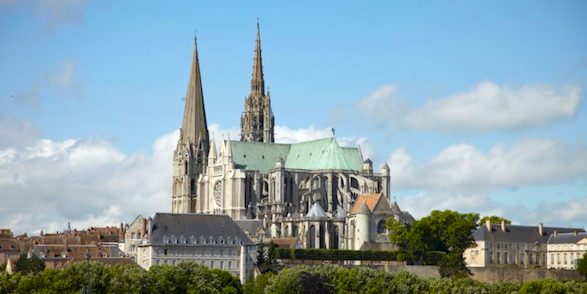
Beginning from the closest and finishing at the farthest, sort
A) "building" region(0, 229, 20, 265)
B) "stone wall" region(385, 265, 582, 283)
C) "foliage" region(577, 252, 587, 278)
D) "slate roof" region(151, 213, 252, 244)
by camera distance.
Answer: "slate roof" region(151, 213, 252, 244) < "foliage" region(577, 252, 587, 278) < "stone wall" region(385, 265, 582, 283) < "building" region(0, 229, 20, 265)

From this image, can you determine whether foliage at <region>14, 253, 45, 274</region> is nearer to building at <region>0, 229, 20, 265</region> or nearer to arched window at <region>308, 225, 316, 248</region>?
building at <region>0, 229, 20, 265</region>

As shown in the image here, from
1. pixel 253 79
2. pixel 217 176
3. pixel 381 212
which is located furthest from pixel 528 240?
pixel 253 79

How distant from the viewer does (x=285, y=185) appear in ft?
500

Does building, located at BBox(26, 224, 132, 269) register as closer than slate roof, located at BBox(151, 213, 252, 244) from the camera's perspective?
Yes

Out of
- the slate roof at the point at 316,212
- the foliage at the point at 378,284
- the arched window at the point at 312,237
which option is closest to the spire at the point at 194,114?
the slate roof at the point at 316,212

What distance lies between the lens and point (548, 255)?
458 ft

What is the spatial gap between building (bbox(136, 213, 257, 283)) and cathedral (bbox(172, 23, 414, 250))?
Answer: 20938 millimetres

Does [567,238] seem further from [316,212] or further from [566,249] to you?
[316,212]

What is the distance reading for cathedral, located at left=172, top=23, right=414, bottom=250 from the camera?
139750 millimetres

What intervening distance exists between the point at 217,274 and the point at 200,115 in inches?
2787

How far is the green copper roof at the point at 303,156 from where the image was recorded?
155 metres

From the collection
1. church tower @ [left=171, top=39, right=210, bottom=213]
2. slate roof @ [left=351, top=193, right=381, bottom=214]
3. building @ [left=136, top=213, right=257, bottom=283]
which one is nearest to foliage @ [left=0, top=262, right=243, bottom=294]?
building @ [left=136, top=213, right=257, bottom=283]

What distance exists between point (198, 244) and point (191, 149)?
179ft

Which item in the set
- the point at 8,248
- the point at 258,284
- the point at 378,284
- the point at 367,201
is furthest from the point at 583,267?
the point at 8,248
